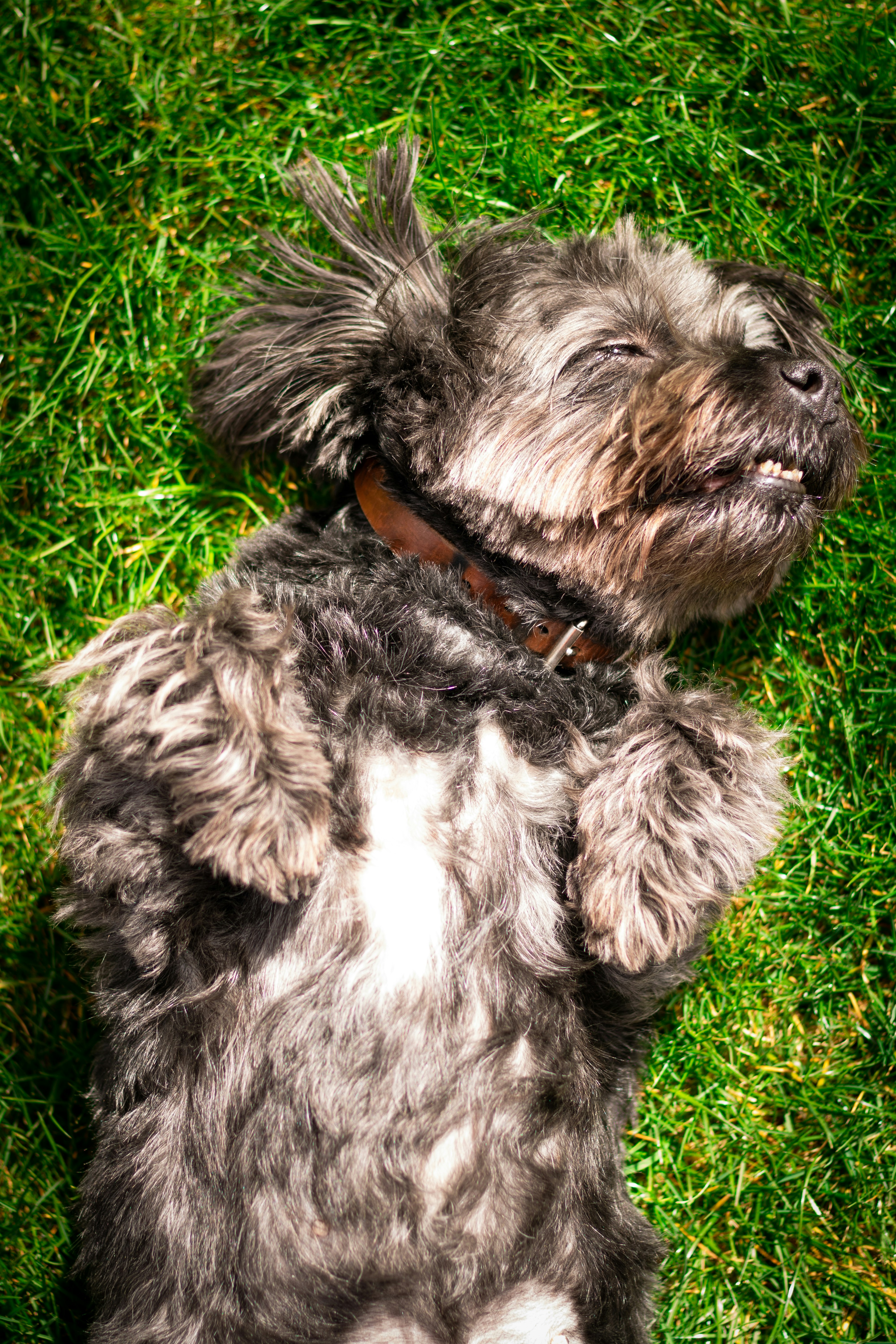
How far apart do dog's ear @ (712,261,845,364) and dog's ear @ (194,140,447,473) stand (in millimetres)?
1053

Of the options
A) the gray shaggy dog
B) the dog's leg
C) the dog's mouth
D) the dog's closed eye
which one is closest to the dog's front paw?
the gray shaggy dog

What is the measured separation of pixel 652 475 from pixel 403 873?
4.31 ft

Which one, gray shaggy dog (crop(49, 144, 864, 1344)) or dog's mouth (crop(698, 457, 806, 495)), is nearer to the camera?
gray shaggy dog (crop(49, 144, 864, 1344))

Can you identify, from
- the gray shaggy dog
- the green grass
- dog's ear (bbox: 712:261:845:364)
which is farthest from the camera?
the green grass

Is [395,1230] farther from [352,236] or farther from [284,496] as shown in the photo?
[352,236]

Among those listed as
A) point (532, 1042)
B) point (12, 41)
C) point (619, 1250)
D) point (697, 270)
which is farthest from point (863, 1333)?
point (12, 41)

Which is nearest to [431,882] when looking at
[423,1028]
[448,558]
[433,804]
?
[433,804]

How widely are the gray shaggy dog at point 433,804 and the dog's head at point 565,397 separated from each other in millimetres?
12

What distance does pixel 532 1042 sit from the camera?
2.60 m

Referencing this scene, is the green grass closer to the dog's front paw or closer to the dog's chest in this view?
the dog's front paw

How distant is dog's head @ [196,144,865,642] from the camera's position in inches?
107

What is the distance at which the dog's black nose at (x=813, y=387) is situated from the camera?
2.69 m

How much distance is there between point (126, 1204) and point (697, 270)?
3262 millimetres

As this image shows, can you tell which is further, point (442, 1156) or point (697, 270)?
point (697, 270)
